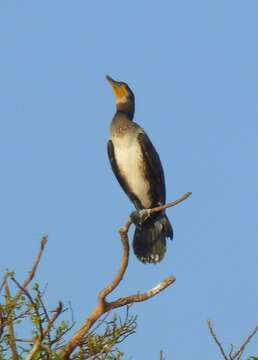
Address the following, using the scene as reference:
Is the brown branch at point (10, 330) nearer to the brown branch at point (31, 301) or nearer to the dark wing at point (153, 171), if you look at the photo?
the brown branch at point (31, 301)

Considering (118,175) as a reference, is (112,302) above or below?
below

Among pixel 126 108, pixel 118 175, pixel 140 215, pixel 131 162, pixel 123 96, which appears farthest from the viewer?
pixel 123 96

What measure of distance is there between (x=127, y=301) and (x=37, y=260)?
3.40ft

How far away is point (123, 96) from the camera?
32.7 ft

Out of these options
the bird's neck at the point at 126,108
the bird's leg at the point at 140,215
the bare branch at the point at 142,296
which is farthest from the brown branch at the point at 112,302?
the bird's neck at the point at 126,108

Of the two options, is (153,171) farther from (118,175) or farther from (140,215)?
(140,215)

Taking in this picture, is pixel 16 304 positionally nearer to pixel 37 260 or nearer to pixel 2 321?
pixel 2 321

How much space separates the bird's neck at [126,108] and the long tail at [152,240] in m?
1.42

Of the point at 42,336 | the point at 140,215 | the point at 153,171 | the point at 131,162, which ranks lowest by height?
the point at 42,336

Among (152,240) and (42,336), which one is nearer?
(42,336)

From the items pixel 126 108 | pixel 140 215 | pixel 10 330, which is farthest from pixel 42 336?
pixel 126 108

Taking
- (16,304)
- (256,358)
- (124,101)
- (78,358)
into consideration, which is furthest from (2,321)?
(124,101)

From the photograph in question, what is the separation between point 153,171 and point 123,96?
119 centimetres

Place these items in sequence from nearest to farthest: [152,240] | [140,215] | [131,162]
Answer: [140,215], [152,240], [131,162]
